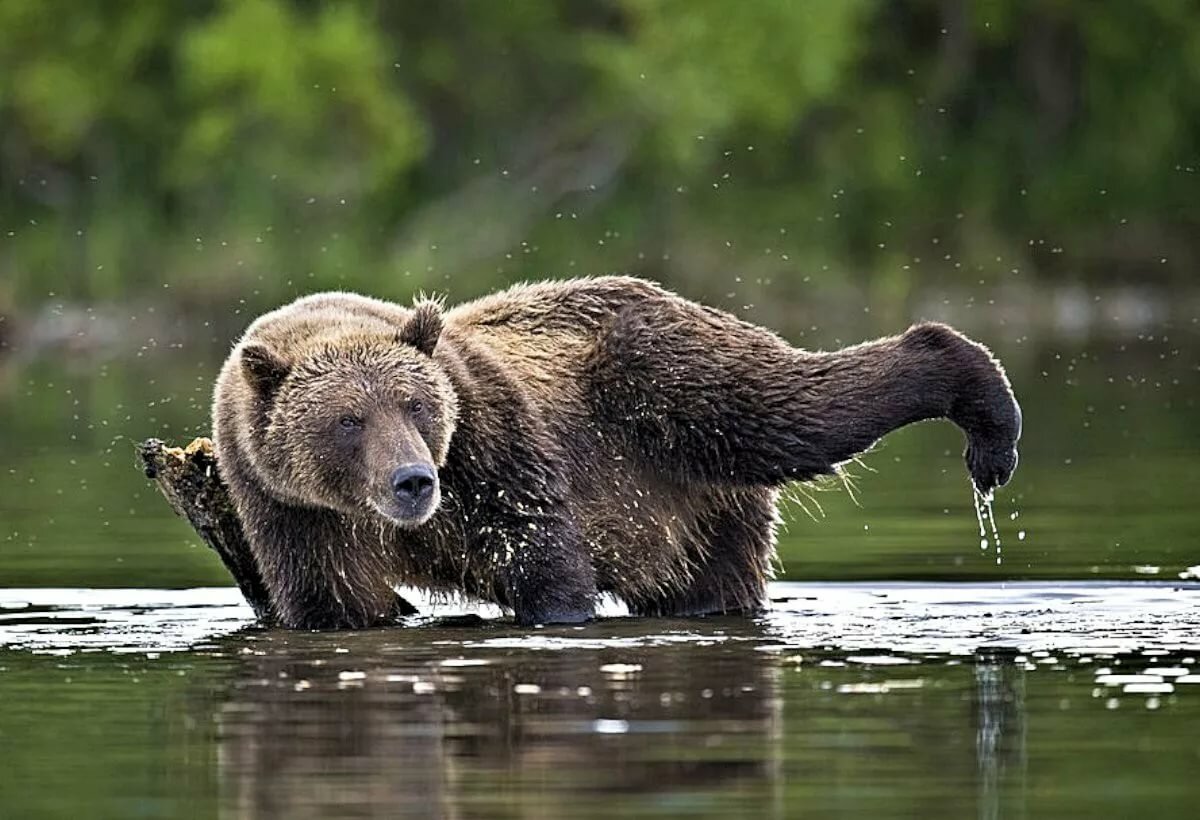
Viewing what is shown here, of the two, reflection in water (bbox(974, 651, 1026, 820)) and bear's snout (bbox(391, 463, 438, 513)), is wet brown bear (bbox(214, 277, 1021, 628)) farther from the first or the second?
reflection in water (bbox(974, 651, 1026, 820))

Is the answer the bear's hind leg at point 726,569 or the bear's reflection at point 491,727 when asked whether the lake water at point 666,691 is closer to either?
the bear's reflection at point 491,727

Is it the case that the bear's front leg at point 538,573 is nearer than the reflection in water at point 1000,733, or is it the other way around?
the reflection in water at point 1000,733

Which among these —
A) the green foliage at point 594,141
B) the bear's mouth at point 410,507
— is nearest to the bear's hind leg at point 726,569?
the bear's mouth at point 410,507

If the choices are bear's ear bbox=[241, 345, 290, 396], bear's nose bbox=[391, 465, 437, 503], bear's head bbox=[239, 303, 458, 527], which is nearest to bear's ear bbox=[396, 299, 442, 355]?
bear's head bbox=[239, 303, 458, 527]

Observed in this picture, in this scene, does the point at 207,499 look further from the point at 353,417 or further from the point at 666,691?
the point at 666,691

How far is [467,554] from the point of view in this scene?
937 cm

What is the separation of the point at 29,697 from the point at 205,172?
30.4 metres

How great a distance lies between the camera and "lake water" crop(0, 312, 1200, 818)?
6.21 m

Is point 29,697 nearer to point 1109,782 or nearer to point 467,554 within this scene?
point 467,554

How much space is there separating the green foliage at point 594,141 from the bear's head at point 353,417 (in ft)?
80.3

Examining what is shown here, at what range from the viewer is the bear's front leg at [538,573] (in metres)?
9.29

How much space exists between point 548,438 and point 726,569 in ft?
3.32

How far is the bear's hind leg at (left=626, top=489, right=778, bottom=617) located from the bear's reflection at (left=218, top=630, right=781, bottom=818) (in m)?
1.19

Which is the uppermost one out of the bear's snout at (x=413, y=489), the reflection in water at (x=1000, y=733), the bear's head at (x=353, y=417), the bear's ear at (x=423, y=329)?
the bear's ear at (x=423, y=329)
